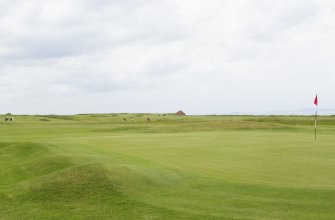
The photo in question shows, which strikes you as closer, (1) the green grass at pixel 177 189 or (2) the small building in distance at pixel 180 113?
(1) the green grass at pixel 177 189

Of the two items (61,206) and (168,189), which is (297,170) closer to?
(168,189)

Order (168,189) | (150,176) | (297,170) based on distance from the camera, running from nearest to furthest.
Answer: (168,189)
(150,176)
(297,170)

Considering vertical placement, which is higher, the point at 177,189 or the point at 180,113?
the point at 180,113

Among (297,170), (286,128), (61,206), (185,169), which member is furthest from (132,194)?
(286,128)

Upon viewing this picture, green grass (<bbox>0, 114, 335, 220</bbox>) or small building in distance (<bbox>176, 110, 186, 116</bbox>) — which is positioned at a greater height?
small building in distance (<bbox>176, 110, 186, 116</bbox>)

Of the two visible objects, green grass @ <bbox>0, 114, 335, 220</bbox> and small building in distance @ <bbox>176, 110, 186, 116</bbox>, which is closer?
green grass @ <bbox>0, 114, 335, 220</bbox>

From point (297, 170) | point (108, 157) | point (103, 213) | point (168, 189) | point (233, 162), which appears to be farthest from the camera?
point (108, 157)

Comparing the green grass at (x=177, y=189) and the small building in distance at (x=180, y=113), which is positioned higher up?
the small building in distance at (x=180, y=113)

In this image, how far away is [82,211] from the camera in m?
10.9

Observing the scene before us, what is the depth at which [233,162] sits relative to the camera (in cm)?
1784

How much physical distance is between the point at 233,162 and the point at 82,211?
28.5 feet

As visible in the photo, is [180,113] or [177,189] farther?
[180,113]

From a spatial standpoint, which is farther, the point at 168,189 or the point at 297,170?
the point at 297,170

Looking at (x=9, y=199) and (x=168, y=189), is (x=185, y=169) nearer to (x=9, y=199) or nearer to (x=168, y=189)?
(x=168, y=189)
